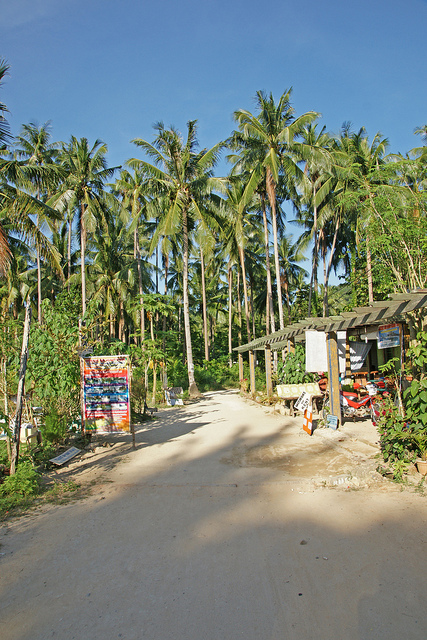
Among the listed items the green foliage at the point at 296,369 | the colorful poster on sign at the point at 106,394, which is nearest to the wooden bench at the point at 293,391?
the green foliage at the point at 296,369

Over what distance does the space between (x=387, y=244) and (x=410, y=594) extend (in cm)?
757

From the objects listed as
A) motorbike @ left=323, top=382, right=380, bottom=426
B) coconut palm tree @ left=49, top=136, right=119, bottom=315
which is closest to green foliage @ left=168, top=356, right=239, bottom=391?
→ coconut palm tree @ left=49, top=136, right=119, bottom=315

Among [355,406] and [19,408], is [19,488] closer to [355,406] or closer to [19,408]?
[19,408]

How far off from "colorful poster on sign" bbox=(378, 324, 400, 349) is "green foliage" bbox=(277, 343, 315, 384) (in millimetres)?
6283

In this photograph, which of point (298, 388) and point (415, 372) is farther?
point (298, 388)

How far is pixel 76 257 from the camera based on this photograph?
38281 millimetres

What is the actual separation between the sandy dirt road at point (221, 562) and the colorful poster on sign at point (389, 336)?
306cm

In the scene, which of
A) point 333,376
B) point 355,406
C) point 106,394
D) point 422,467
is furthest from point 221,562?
point 355,406

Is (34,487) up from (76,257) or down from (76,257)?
down

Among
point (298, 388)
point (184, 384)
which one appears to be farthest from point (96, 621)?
point (184, 384)

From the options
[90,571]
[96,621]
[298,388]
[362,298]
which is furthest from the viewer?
[362,298]

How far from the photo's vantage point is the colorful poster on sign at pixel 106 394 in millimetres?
8453

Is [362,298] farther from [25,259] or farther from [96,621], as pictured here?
[25,259]

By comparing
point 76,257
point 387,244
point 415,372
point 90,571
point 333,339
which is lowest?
point 90,571
